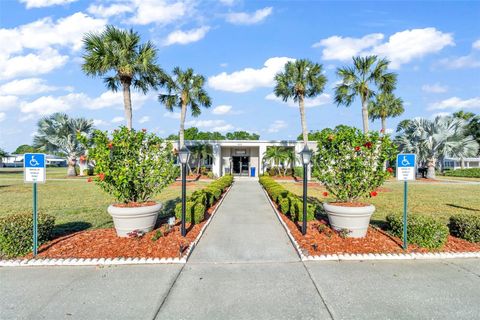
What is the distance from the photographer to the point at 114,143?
557 cm

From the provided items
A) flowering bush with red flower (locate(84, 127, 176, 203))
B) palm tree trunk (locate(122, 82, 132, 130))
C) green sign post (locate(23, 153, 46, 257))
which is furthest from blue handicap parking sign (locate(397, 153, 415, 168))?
palm tree trunk (locate(122, 82, 132, 130))

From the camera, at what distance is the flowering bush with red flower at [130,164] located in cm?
546

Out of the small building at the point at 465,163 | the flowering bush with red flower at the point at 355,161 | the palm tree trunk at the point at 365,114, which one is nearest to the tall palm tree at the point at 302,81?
the palm tree trunk at the point at 365,114

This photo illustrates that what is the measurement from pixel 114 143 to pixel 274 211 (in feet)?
17.8

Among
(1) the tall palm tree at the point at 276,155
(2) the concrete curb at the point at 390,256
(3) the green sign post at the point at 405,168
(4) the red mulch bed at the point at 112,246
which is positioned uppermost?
(1) the tall palm tree at the point at 276,155

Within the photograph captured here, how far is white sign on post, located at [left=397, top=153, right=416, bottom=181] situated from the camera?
16.4 ft

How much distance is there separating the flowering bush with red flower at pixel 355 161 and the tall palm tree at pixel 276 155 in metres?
18.3

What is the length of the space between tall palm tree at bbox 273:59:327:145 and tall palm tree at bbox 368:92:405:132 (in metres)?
11.7

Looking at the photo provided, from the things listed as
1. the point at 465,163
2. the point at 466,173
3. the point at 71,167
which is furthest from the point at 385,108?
the point at 465,163

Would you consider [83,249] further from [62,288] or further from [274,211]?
[274,211]

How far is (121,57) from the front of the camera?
41.2 ft

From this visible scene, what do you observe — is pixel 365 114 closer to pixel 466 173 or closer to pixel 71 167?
pixel 466 173

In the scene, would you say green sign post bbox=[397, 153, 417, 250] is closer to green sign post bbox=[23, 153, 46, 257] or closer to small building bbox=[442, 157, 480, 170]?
green sign post bbox=[23, 153, 46, 257]

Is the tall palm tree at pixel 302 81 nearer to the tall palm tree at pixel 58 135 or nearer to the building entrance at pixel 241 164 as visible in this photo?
the building entrance at pixel 241 164
